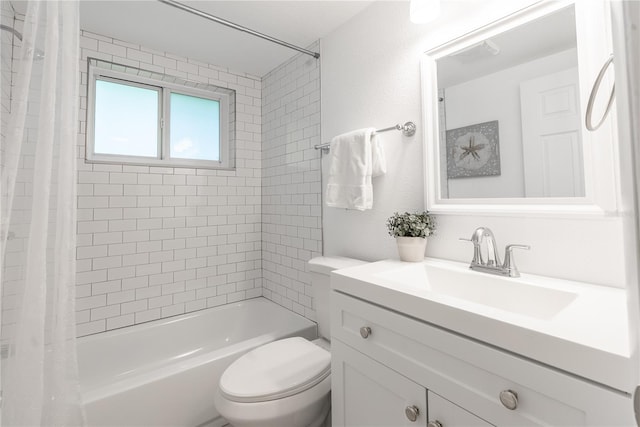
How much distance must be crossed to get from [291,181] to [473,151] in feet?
4.57

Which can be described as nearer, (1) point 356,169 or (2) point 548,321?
(2) point 548,321

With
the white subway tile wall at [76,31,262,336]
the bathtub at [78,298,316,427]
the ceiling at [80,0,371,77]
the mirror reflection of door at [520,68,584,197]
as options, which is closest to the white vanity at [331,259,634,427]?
the mirror reflection of door at [520,68,584,197]

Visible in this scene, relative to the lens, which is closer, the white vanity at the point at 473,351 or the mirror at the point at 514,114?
the white vanity at the point at 473,351

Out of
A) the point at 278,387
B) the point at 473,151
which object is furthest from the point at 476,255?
the point at 278,387

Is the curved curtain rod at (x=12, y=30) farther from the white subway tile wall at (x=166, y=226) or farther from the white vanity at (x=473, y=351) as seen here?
the white subway tile wall at (x=166, y=226)

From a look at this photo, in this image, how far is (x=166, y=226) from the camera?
226cm

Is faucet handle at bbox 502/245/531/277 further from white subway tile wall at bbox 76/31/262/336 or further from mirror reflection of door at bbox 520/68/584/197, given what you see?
white subway tile wall at bbox 76/31/262/336

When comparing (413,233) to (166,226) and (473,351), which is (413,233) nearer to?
(473,351)

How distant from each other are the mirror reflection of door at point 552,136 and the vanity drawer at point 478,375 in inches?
26.4

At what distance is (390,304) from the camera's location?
3.06 feet

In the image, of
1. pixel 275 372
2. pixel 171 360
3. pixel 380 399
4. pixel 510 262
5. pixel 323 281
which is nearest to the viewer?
pixel 380 399

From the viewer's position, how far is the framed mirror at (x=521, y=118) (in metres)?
0.97

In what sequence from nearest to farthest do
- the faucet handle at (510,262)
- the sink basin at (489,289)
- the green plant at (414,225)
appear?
the sink basin at (489,289), the faucet handle at (510,262), the green plant at (414,225)

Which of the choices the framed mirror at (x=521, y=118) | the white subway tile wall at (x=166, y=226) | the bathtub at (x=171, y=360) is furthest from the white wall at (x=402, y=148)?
the bathtub at (x=171, y=360)
